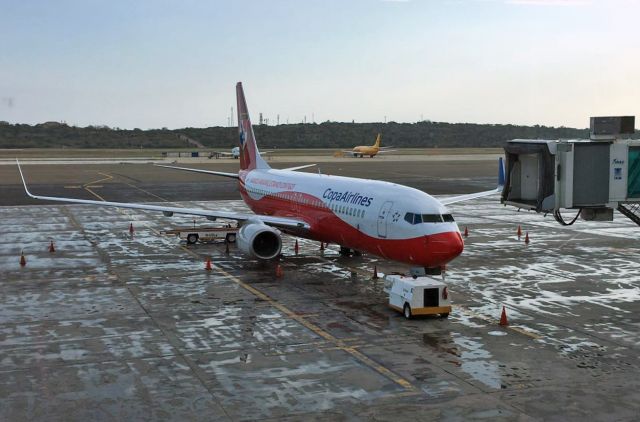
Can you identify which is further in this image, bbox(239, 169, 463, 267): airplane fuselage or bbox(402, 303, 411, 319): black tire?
bbox(239, 169, 463, 267): airplane fuselage

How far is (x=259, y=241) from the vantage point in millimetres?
34219

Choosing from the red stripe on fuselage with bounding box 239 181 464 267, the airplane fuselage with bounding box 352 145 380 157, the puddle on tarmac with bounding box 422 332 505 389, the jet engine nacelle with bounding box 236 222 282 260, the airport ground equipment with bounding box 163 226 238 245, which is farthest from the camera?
the airplane fuselage with bounding box 352 145 380 157

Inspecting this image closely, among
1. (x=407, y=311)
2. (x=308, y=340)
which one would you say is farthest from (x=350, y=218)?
(x=308, y=340)

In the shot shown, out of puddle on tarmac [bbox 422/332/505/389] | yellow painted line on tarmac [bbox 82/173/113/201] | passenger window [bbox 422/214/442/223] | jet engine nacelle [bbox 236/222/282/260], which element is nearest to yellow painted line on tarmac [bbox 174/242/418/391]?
puddle on tarmac [bbox 422/332/505/389]

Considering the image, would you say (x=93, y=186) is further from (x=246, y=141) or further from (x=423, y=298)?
(x=423, y=298)

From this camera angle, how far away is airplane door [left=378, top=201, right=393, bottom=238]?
2912 cm

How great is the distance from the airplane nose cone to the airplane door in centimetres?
254

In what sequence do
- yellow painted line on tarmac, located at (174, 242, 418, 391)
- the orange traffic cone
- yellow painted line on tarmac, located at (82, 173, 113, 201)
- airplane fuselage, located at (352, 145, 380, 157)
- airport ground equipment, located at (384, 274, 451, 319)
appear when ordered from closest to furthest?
yellow painted line on tarmac, located at (174, 242, 418, 391), the orange traffic cone, airport ground equipment, located at (384, 274, 451, 319), yellow painted line on tarmac, located at (82, 173, 113, 201), airplane fuselage, located at (352, 145, 380, 157)

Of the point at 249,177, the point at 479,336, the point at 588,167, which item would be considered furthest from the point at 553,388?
the point at 249,177

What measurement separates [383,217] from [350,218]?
2760 mm

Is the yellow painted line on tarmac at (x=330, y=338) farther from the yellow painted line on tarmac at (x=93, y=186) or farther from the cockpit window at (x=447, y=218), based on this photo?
the yellow painted line on tarmac at (x=93, y=186)

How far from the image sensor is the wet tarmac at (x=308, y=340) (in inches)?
659

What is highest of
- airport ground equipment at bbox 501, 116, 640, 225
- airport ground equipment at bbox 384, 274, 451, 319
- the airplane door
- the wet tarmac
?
airport ground equipment at bbox 501, 116, 640, 225

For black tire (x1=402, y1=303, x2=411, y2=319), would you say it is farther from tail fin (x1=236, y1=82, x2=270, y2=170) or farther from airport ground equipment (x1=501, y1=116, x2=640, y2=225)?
tail fin (x1=236, y1=82, x2=270, y2=170)
